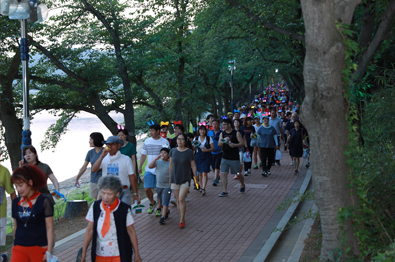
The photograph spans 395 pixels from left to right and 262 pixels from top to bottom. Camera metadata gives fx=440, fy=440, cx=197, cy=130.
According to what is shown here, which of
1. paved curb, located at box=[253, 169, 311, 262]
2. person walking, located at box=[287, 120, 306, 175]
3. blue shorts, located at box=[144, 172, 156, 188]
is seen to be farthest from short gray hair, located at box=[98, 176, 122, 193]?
person walking, located at box=[287, 120, 306, 175]

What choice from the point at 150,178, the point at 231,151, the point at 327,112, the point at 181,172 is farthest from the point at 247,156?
the point at 327,112

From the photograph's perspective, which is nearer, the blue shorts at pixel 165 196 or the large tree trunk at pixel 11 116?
the blue shorts at pixel 165 196

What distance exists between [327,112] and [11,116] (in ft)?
43.2

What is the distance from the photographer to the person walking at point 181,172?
8500 mm

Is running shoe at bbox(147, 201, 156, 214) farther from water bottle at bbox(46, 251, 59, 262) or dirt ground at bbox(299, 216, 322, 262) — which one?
water bottle at bbox(46, 251, 59, 262)

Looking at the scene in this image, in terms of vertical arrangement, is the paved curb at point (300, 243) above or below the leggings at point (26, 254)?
below

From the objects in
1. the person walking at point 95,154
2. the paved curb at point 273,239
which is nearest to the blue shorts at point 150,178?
the person walking at point 95,154

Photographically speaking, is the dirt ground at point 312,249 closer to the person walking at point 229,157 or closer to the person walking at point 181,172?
the person walking at point 181,172

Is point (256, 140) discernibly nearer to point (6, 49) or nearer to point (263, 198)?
point (263, 198)

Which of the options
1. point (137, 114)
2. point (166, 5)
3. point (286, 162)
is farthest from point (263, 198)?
point (137, 114)

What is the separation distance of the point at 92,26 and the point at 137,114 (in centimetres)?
1804

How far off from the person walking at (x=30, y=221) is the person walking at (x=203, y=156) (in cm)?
708

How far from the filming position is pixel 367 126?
32.4ft

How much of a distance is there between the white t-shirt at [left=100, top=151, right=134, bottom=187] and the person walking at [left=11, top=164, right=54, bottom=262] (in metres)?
2.38
